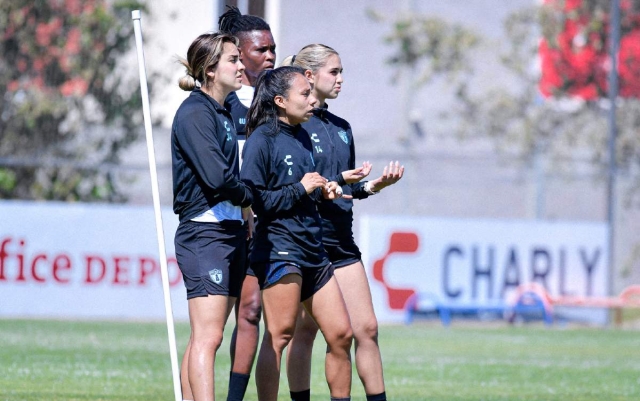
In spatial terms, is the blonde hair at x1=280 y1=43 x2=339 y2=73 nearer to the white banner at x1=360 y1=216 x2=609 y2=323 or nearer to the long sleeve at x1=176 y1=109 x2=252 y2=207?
the long sleeve at x1=176 y1=109 x2=252 y2=207

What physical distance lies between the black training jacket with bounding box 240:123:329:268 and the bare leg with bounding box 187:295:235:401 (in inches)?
14.2

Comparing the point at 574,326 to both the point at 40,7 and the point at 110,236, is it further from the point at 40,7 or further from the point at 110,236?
the point at 40,7

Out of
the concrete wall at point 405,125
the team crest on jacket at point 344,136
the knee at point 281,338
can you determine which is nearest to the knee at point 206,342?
the knee at point 281,338

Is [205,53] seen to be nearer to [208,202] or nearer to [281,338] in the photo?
[208,202]

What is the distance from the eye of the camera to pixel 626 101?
22000 millimetres

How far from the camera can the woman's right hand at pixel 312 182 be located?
6.06 metres

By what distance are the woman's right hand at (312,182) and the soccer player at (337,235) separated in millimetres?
381

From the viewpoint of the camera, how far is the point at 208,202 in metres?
6.05

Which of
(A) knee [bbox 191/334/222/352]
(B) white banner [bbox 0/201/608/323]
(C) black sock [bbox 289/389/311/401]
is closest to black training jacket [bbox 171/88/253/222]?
(A) knee [bbox 191/334/222/352]

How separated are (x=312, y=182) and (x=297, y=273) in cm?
48

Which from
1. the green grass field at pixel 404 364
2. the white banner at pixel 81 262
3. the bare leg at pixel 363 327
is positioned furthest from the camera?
the white banner at pixel 81 262

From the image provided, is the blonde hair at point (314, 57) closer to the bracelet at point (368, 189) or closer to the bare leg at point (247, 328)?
the bracelet at point (368, 189)

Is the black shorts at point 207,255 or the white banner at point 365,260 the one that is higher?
the black shorts at point 207,255

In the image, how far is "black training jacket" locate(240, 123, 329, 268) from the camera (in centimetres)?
606
